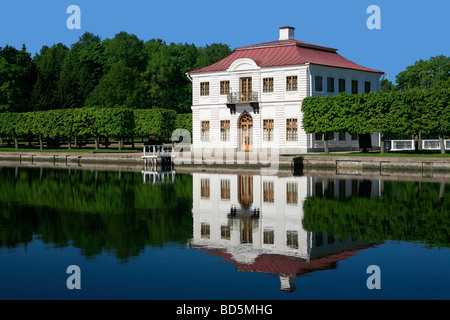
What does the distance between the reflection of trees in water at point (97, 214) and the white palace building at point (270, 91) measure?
21.8m

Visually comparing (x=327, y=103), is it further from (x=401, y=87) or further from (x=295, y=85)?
(x=401, y=87)

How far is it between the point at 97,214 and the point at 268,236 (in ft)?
22.4

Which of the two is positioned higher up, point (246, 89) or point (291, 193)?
point (246, 89)

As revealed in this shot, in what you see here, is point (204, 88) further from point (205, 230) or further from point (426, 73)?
point (205, 230)

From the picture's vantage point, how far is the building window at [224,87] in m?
56.2

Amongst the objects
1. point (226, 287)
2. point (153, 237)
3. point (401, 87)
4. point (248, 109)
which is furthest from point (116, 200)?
point (401, 87)

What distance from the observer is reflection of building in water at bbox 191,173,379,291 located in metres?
12.5

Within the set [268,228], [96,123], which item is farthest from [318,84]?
[268,228]

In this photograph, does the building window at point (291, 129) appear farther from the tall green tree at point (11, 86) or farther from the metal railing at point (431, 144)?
the tall green tree at point (11, 86)

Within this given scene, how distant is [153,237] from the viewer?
50.9 ft

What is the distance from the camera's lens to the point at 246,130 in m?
55.7

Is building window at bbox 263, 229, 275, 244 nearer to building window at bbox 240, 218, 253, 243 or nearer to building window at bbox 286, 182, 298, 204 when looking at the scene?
building window at bbox 240, 218, 253, 243

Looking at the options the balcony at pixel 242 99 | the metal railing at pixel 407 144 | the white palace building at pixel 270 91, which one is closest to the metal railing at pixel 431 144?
the metal railing at pixel 407 144

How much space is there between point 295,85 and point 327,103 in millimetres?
4491
